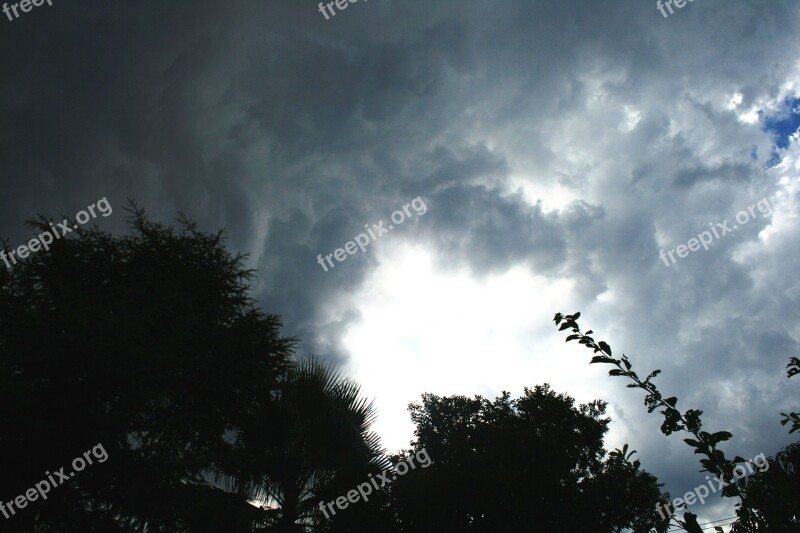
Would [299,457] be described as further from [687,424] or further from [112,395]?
[687,424]

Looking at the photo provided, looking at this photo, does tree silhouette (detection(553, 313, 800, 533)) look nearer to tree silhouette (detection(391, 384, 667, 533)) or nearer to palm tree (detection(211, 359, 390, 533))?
palm tree (detection(211, 359, 390, 533))

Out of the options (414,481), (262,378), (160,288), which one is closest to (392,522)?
(414,481)

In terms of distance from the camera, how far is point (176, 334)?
440 inches

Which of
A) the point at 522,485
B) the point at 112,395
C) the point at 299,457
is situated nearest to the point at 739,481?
the point at 299,457

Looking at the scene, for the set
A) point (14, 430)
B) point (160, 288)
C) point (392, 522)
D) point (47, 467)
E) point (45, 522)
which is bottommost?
point (392, 522)

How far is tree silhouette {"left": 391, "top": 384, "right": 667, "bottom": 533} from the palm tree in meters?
8.14

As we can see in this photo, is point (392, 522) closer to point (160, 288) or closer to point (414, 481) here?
point (414, 481)

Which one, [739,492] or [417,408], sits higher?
[417,408]

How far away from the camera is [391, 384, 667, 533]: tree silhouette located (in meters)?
16.5

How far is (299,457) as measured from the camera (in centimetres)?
952

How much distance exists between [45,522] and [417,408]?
16.8m

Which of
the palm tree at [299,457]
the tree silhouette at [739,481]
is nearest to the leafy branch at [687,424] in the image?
the tree silhouette at [739,481]

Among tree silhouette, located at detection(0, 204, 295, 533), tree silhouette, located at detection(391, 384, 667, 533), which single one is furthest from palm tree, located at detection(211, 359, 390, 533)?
tree silhouette, located at detection(391, 384, 667, 533)

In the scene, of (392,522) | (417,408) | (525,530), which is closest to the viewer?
(525,530)
